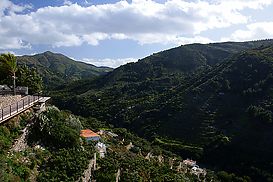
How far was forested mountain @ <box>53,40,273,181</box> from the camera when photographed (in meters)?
51.5

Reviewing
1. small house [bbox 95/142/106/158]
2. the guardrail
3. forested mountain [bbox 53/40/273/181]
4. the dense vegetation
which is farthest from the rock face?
forested mountain [bbox 53/40/273/181]

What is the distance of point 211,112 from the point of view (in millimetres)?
64438

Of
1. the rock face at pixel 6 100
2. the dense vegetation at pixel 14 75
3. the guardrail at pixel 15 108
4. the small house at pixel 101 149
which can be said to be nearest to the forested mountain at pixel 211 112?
the dense vegetation at pixel 14 75

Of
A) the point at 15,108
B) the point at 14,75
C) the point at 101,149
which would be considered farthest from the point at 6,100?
the point at 14,75

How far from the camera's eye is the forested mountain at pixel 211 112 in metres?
51.5

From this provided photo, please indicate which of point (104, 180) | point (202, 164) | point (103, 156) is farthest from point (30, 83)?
point (202, 164)

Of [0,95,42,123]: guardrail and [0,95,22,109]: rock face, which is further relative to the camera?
[0,95,22,109]: rock face

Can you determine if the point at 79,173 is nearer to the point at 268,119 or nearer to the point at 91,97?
the point at 268,119

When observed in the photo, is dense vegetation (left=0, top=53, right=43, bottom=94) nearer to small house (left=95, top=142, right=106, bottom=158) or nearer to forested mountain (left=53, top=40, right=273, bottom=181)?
small house (left=95, top=142, right=106, bottom=158)

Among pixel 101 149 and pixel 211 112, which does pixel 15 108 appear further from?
pixel 211 112

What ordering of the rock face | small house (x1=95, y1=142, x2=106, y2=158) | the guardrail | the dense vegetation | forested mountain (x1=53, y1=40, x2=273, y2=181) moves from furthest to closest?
forested mountain (x1=53, y1=40, x2=273, y2=181) → the dense vegetation → small house (x1=95, y1=142, x2=106, y2=158) → the rock face → the guardrail

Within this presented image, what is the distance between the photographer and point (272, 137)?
52250 mm

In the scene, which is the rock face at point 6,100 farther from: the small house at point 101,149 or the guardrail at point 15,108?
the small house at point 101,149

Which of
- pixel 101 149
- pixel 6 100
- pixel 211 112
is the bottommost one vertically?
pixel 211 112
